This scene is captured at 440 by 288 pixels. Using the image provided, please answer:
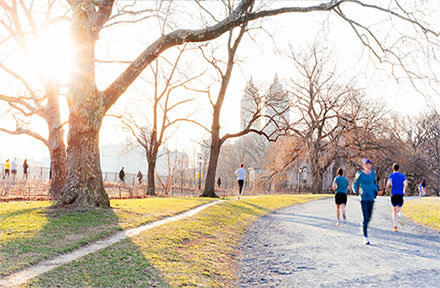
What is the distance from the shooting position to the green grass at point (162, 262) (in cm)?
502

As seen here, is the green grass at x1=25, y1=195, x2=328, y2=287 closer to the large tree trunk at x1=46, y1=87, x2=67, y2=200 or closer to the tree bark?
the large tree trunk at x1=46, y1=87, x2=67, y2=200

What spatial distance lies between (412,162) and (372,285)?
45.6 m

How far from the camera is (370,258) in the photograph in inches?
290

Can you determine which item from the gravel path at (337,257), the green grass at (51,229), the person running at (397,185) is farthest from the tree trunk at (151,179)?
the person running at (397,185)

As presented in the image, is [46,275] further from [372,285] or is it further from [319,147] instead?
[319,147]

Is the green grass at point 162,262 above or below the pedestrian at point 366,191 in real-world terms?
below

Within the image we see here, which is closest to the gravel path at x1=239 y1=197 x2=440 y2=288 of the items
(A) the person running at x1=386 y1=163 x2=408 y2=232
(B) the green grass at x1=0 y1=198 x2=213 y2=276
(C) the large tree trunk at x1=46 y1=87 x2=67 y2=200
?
(A) the person running at x1=386 y1=163 x2=408 y2=232

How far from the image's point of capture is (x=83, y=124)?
10.5 metres

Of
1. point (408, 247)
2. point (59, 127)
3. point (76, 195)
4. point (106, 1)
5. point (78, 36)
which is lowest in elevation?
point (408, 247)

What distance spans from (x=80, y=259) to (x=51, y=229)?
7.75ft

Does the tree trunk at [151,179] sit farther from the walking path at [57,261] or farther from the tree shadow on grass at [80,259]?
the walking path at [57,261]

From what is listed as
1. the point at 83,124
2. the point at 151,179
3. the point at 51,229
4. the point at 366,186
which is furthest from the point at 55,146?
the point at 366,186

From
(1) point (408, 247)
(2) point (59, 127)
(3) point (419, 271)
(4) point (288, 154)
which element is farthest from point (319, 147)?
(3) point (419, 271)

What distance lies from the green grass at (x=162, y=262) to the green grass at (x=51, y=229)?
0.60 metres
